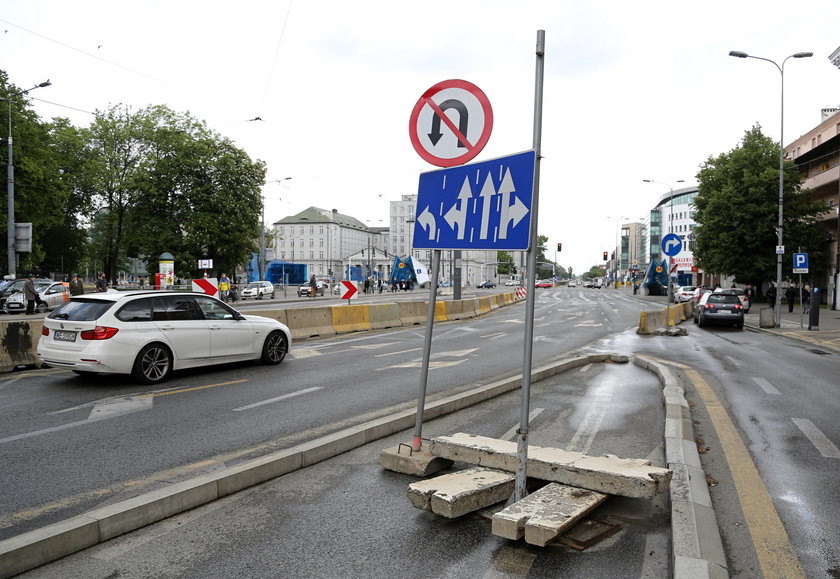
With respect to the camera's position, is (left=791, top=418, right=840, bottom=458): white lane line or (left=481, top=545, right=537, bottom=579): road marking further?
(left=791, top=418, right=840, bottom=458): white lane line

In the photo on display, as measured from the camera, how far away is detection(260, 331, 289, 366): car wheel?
1123 centimetres

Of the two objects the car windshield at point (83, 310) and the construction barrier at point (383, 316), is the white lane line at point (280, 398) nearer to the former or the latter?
the car windshield at point (83, 310)

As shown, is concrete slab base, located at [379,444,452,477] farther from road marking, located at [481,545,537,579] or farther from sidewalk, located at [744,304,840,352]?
sidewalk, located at [744,304,840,352]

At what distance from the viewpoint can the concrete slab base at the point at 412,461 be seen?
4718 mm

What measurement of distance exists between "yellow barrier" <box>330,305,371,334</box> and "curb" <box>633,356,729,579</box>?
41.1ft

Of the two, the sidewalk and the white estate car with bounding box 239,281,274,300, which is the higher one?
the white estate car with bounding box 239,281,274,300

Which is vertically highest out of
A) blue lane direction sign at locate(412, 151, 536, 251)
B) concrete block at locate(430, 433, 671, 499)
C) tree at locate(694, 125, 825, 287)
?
tree at locate(694, 125, 825, 287)

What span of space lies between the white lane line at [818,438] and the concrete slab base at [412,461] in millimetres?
3869

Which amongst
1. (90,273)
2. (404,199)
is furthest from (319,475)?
(404,199)

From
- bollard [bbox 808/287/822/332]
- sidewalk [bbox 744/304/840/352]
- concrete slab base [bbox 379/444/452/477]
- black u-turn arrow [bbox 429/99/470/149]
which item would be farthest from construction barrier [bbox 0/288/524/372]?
bollard [bbox 808/287/822/332]

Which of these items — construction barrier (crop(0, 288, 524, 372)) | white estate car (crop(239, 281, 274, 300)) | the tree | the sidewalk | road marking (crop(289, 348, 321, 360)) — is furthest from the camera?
white estate car (crop(239, 281, 274, 300))

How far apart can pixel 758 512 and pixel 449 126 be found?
3.56 m

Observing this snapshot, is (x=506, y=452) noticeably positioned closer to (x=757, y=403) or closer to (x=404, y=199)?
(x=757, y=403)

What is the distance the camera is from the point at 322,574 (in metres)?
3.25
